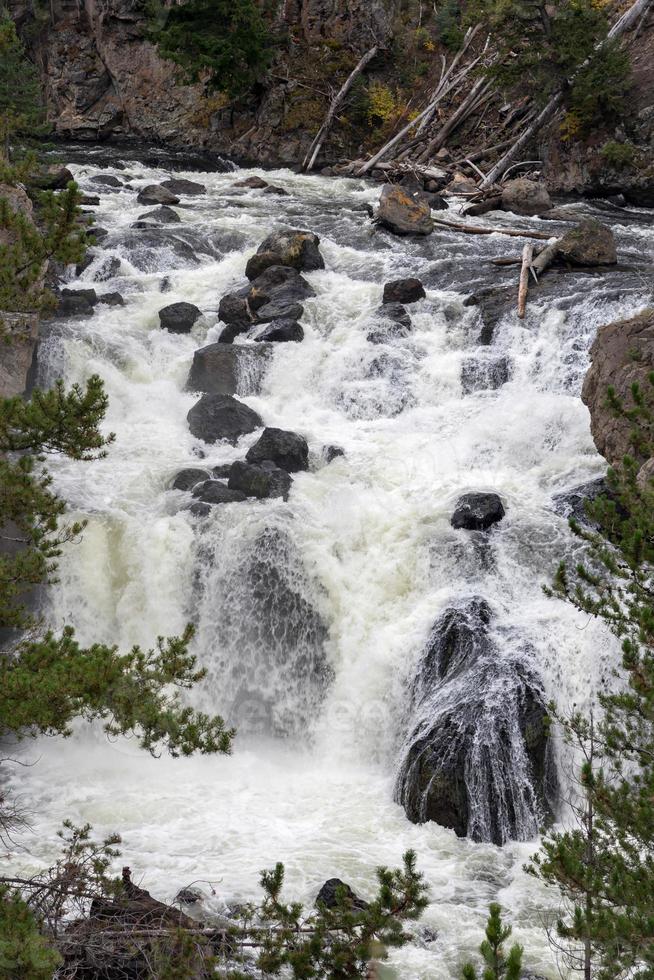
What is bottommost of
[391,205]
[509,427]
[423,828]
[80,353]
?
[423,828]

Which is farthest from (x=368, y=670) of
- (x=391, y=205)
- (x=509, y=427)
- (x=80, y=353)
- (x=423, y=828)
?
(x=391, y=205)

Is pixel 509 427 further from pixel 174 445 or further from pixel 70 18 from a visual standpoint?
pixel 70 18

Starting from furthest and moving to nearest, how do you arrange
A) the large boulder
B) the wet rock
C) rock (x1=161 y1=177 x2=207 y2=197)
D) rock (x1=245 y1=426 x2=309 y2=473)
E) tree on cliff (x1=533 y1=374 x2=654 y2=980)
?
rock (x1=161 y1=177 x2=207 y2=197) → the wet rock → rock (x1=245 y1=426 x2=309 y2=473) → the large boulder → tree on cliff (x1=533 y1=374 x2=654 y2=980)

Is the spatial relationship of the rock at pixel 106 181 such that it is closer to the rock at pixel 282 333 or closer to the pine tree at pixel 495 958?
the rock at pixel 282 333

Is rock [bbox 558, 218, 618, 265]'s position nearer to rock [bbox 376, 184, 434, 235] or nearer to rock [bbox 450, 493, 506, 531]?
rock [bbox 376, 184, 434, 235]

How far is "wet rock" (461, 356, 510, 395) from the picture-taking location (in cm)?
1720

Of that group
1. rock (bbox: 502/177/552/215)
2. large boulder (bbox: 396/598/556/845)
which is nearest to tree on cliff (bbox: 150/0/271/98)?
rock (bbox: 502/177/552/215)

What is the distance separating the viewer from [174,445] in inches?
647

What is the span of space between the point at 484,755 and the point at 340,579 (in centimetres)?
378

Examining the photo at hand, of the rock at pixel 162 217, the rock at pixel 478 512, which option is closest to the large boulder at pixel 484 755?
the rock at pixel 478 512

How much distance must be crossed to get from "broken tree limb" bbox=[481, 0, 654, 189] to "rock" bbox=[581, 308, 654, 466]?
17240 mm

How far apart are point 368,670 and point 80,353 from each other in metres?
9.18

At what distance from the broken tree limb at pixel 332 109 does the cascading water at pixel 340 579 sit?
52.3 ft

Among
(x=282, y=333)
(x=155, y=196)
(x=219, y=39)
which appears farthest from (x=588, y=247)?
(x=219, y=39)
